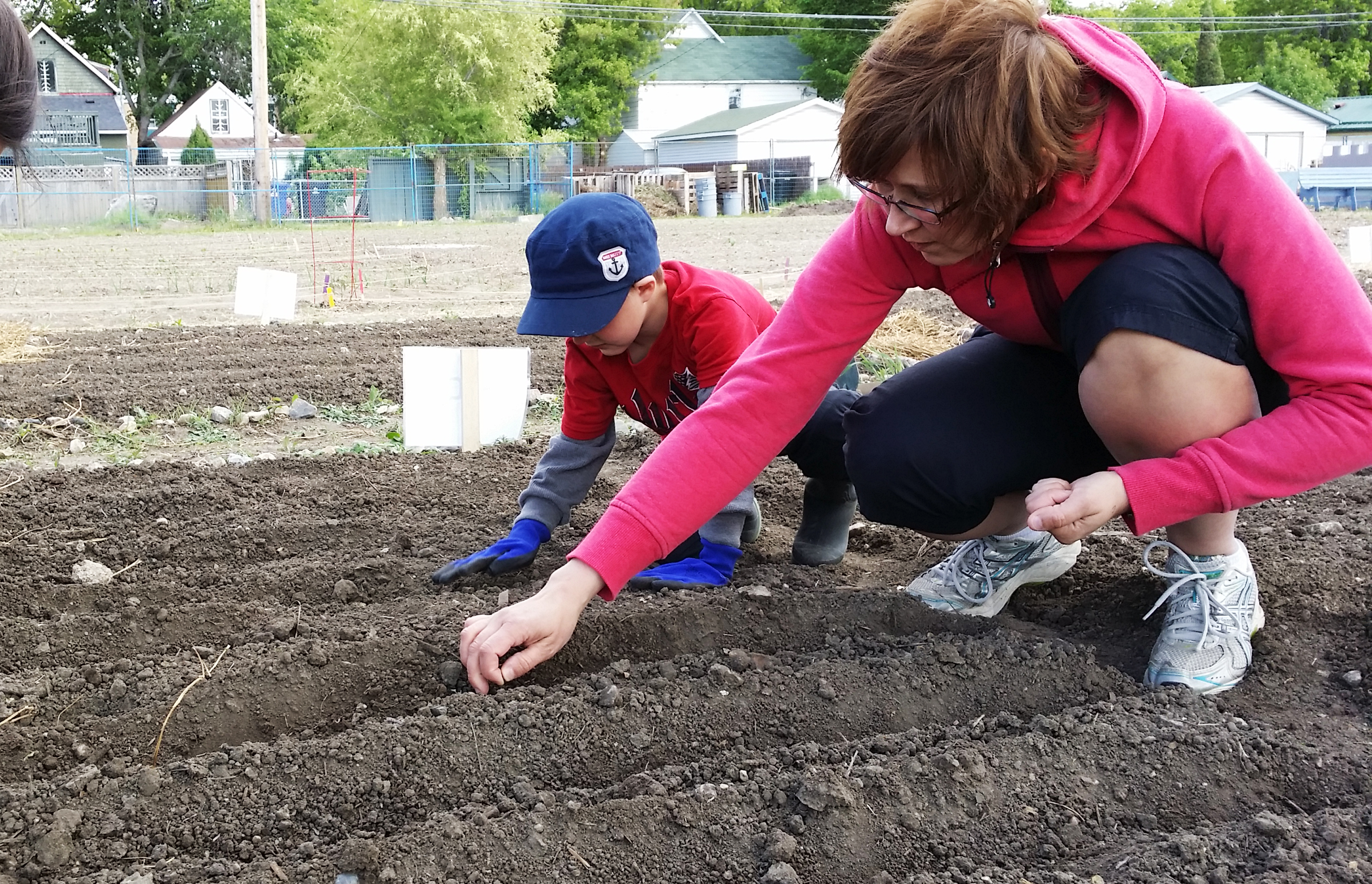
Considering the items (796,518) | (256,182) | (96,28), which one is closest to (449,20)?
(256,182)

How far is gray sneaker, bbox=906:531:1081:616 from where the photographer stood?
2.42 m

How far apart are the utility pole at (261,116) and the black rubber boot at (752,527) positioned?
2152 cm

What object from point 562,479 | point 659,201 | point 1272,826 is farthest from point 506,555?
point 659,201

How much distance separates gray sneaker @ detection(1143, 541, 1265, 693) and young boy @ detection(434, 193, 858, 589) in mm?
856

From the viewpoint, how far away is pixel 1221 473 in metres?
1.71

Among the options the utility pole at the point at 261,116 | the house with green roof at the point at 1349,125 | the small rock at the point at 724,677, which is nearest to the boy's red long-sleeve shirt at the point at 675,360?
the small rock at the point at 724,677

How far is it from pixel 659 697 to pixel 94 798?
88cm

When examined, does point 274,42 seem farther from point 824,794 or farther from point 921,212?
point 824,794

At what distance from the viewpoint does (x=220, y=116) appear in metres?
50.2

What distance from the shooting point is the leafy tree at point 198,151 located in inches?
1345

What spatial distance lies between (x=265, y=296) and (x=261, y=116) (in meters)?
17.3

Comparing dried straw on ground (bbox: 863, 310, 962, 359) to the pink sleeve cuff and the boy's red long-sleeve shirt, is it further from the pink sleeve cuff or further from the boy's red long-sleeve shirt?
the pink sleeve cuff

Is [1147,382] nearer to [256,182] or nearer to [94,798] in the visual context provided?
[94,798]

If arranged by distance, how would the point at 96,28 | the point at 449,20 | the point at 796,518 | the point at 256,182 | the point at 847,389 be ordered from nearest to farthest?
the point at 847,389
the point at 796,518
the point at 256,182
the point at 449,20
the point at 96,28
